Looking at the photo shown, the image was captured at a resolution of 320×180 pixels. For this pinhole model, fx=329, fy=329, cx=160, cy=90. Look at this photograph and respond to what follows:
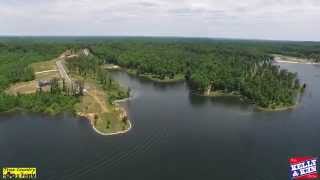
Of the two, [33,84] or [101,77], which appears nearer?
[33,84]

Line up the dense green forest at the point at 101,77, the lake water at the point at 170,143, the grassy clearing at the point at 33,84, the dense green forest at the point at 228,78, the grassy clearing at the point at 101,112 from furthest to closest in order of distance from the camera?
the grassy clearing at the point at 33,84 < the dense green forest at the point at 101,77 < the dense green forest at the point at 228,78 < the grassy clearing at the point at 101,112 < the lake water at the point at 170,143

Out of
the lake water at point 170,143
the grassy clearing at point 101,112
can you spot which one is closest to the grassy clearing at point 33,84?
the grassy clearing at point 101,112

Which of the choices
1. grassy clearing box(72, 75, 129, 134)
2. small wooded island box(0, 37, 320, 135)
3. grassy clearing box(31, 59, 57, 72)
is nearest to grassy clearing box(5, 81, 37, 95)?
small wooded island box(0, 37, 320, 135)

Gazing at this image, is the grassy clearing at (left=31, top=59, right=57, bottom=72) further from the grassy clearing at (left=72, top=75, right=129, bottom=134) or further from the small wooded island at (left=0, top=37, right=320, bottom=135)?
the grassy clearing at (left=72, top=75, right=129, bottom=134)

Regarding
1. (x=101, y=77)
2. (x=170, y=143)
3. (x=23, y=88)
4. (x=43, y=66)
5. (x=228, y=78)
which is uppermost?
(x=228, y=78)

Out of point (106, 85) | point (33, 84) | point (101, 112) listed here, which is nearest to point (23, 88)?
point (33, 84)

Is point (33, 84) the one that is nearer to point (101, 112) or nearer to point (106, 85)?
point (106, 85)

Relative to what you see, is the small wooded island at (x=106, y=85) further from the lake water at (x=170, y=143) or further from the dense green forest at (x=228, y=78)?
the lake water at (x=170, y=143)

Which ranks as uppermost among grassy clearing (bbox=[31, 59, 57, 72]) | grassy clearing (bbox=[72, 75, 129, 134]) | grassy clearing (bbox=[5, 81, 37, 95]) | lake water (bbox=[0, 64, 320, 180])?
grassy clearing (bbox=[31, 59, 57, 72])

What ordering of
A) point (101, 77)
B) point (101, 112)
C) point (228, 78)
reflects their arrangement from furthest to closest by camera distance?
1. point (101, 77)
2. point (228, 78)
3. point (101, 112)

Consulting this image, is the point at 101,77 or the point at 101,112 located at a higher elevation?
the point at 101,77
